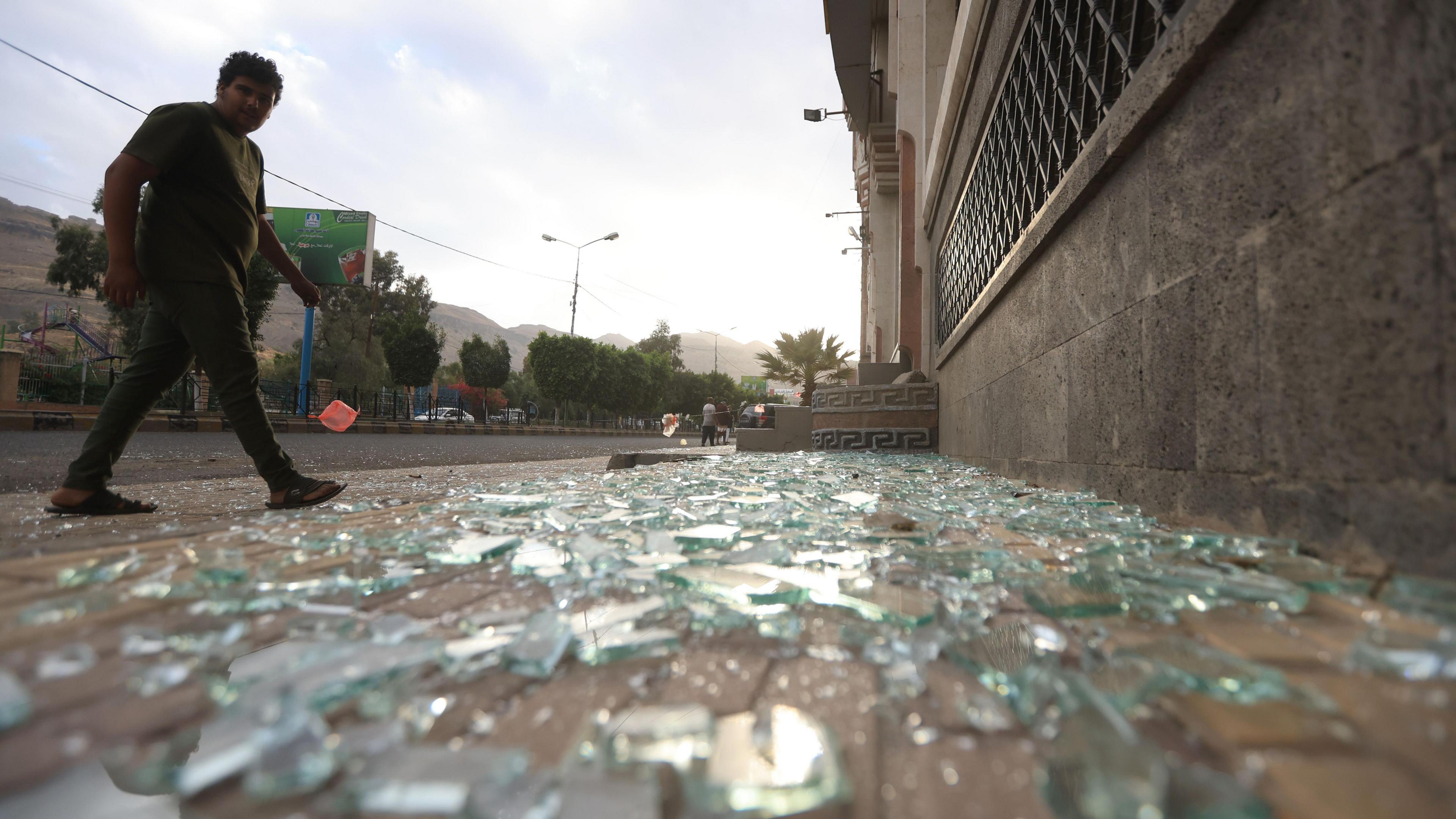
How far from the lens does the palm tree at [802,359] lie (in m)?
30.0

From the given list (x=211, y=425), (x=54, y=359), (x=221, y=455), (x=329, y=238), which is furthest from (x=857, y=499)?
(x=54, y=359)

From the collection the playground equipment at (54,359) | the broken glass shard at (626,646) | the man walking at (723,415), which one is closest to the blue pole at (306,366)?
the playground equipment at (54,359)

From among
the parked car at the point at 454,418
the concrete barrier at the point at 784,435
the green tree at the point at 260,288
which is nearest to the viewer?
the concrete barrier at the point at 784,435

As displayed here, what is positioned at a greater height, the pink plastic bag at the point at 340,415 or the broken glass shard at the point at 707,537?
the pink plastic bag at the point at 340,415

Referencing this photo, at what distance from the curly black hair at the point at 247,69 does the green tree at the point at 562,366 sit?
3887cm

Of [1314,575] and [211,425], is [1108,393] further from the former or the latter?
[211,425]

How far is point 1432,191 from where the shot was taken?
914 mm

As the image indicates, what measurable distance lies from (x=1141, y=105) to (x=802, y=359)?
96.3 feet

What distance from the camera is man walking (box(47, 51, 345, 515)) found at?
2.26 m

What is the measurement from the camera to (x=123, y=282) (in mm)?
2273

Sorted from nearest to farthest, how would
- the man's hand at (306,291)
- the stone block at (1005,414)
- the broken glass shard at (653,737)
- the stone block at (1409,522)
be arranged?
the broken glass shard at (653,737) → the stone block at (1409,522) → the man's hand at (306,291) → the stone block at (1005,414)

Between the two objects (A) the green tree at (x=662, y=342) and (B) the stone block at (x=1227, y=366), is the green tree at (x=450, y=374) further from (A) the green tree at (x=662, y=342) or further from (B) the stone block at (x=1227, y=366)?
(B) the stone block at (x=1227, y=366)

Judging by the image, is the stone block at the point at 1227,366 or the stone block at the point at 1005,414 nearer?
the stone block at the point at 1227,366

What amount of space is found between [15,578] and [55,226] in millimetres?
42269
